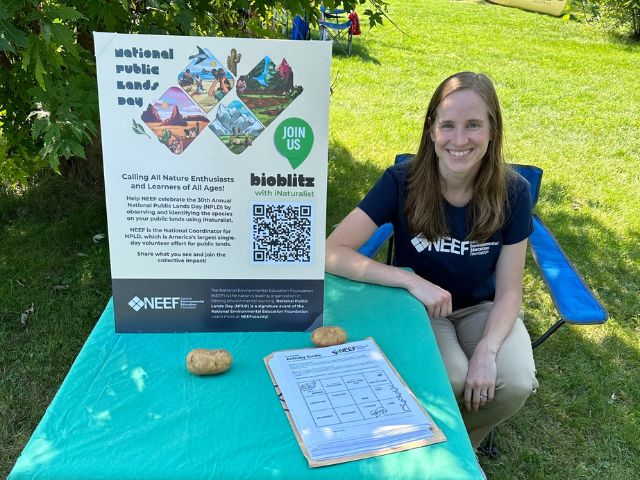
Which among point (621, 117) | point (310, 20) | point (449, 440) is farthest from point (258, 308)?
point (621, 117)

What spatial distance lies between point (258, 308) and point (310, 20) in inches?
68.8

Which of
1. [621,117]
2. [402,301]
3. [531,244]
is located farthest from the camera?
[621,117]

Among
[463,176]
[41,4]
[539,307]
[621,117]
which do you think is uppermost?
[41,4]

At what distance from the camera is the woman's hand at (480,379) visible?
1.90 metres

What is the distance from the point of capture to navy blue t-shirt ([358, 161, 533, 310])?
2.13 m

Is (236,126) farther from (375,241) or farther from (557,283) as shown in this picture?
(557,283)

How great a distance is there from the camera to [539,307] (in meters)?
3.56

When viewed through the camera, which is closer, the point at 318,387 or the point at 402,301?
the point at 318,387

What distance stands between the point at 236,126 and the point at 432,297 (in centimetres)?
83

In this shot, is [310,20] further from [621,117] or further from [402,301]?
[621,117]

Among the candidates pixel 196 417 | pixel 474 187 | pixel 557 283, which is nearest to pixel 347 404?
pixel 196 417

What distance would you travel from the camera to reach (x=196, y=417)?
1.35 metres

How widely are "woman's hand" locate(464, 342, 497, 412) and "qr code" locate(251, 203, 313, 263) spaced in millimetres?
719

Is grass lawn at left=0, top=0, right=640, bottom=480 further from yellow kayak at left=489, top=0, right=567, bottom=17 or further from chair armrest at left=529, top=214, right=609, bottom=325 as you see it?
yellow kayak at left=489, top=0, right=567, bottom=17
